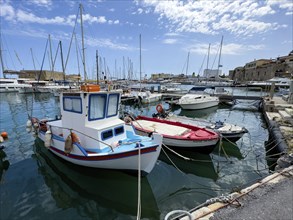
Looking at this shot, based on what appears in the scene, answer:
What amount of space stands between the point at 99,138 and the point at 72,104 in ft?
6.44

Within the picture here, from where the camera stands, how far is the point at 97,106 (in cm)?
712

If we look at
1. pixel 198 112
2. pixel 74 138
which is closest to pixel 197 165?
pixel 74 138

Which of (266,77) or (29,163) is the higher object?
(266,77)

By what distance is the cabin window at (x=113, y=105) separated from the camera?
7539mm

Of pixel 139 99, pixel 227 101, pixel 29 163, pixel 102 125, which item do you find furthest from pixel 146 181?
pixel 227 101

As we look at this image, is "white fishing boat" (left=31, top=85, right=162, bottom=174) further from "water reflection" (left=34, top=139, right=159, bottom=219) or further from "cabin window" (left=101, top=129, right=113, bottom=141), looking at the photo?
"water reflection" (left=34, top=139, right=159, bottom=219)

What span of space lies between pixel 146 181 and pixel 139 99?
73.1 ft

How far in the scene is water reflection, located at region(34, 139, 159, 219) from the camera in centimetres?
561

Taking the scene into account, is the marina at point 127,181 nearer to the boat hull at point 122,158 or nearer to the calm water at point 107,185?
the calm water at point 107,185

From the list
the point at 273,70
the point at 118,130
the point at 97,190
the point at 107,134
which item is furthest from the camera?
the point at 273,70

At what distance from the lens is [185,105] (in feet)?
77.2

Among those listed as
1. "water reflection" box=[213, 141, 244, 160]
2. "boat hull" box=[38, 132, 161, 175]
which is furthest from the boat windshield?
"water reflection" box=[213, 141, 244, 160]

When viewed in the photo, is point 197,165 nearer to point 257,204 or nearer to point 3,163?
point 257,204

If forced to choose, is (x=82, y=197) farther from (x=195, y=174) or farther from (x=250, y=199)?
(x=250, y=199)
